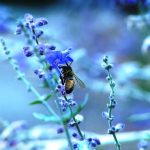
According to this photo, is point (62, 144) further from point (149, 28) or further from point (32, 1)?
point (32, 1)

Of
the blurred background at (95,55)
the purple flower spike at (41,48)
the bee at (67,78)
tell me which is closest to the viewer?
the purple flower spike at (41,48)

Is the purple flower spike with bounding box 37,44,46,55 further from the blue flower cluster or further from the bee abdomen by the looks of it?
the bee abdomen

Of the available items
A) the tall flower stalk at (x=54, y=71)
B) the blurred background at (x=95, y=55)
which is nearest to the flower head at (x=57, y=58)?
the tall flower stalk at (x=54, y=71)

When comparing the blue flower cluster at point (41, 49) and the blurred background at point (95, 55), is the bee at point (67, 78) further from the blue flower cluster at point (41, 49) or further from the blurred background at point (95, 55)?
the blurred background at point (95, 55)

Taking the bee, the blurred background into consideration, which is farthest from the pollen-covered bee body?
the blurred background

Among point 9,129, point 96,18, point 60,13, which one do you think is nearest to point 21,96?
point 96,18

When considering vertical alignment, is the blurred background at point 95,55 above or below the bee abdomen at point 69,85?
above

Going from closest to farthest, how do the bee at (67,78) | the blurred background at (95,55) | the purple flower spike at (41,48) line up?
the purple flower spike at (41,48) < the bee at (67,78) < the blurred background at (95,55)

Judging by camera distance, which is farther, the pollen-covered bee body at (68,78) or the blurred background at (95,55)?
the blurred background at (95,55)

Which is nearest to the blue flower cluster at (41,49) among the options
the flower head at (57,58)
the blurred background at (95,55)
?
the flower head at (57,58)
